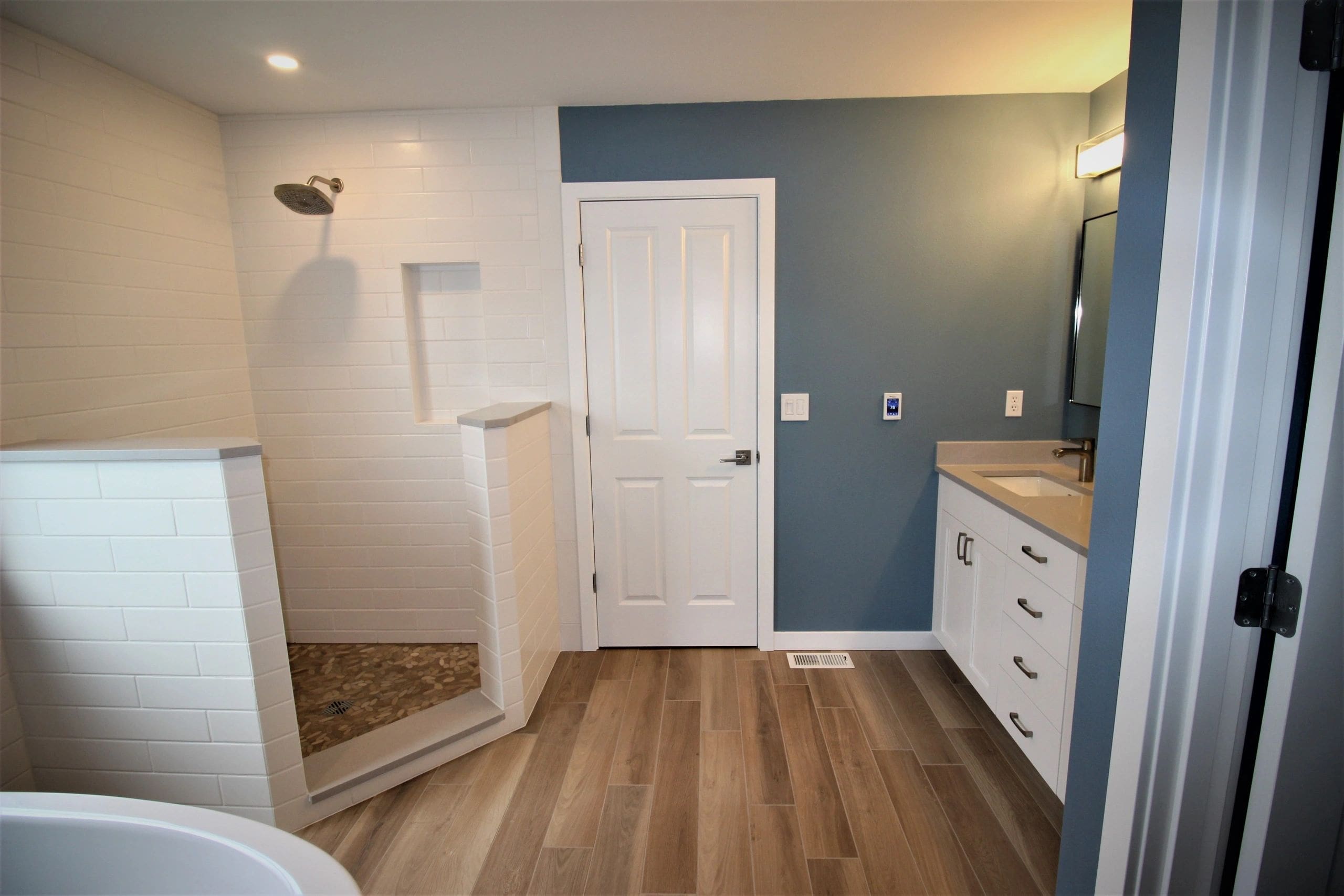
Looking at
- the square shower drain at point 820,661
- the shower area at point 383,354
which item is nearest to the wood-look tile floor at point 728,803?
the square shower drain at point 820,661

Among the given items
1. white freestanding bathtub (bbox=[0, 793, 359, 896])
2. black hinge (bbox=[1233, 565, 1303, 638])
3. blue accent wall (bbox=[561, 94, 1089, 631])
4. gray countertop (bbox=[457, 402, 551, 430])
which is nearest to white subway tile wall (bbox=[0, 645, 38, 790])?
white freestanding bathtub (bbox=[0, 793, 359, 896])

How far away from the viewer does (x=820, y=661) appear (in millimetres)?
2686

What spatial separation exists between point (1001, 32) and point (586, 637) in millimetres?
2882

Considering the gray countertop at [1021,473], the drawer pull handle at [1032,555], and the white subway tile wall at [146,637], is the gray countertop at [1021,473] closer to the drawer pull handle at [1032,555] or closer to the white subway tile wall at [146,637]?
the drawer pull handle at [1032,555]

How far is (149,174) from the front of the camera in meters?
2.25

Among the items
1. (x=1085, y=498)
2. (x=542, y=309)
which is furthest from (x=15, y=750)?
(x=1085, y=498)

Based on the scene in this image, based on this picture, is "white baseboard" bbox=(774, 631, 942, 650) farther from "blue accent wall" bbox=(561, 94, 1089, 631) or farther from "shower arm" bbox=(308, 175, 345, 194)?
"shower arm" bbox=(308, 175, 345, 194)

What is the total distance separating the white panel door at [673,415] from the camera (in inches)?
99.7

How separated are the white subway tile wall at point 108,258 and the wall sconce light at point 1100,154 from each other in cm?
338

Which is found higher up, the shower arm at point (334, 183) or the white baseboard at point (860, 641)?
the shower arm at point (334, 183)

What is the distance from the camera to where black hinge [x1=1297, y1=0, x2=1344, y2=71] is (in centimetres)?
81

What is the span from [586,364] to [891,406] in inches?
54.5

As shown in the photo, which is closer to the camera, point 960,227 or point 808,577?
point 960,227

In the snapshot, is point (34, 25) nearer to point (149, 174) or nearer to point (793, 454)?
point (149, 174)
